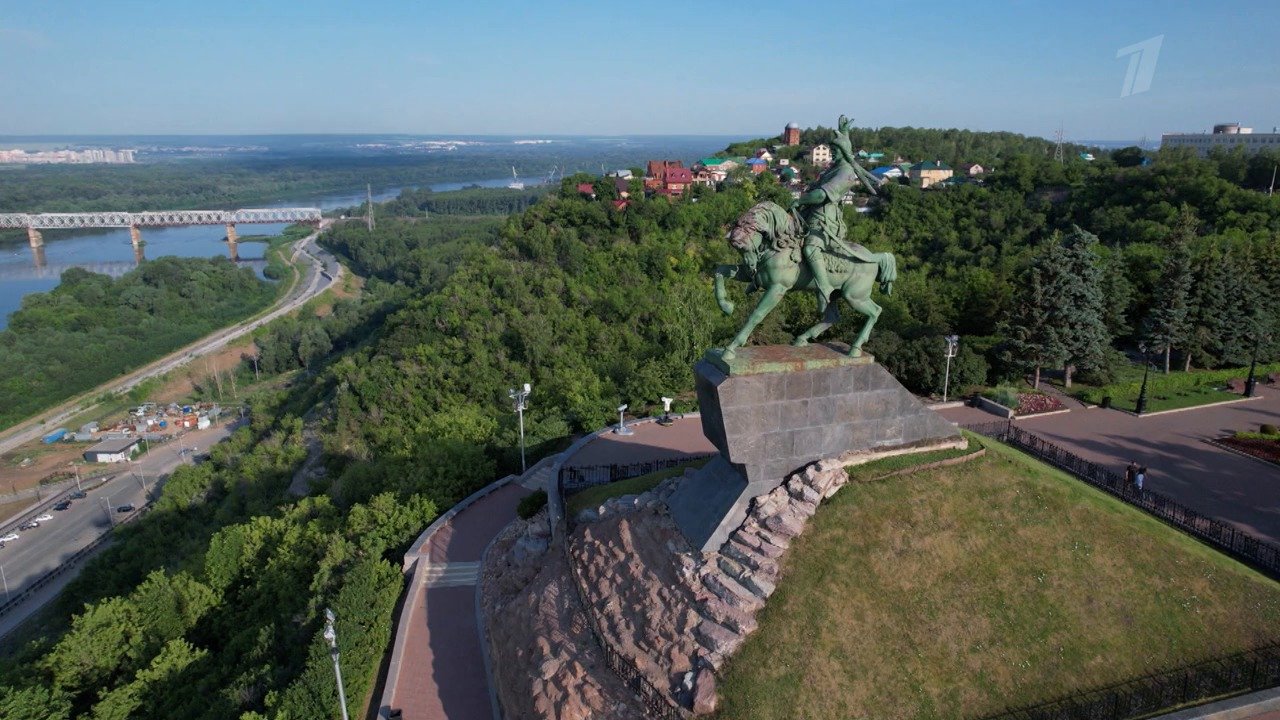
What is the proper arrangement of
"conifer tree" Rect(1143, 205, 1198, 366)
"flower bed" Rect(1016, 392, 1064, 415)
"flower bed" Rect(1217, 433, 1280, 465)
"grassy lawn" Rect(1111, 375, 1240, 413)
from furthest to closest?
"conifer tree" Rect(1143, 205, 1198, 366), "grassy lawn" Rect(1111, 375, 1240, 413), "flower bed" Rect(1016, 392, 1064, 415), "flower bed" Rect(1217, 433, 1280, 465)

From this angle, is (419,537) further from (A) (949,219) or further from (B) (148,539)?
(A) (949,219)

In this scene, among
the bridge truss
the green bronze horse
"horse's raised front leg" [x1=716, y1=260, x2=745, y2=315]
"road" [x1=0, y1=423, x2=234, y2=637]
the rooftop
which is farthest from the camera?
the bridge truss

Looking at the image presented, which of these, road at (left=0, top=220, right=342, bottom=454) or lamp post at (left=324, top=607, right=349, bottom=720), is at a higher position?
lamp post at (left=324, top=607, right=349, bottom=720)

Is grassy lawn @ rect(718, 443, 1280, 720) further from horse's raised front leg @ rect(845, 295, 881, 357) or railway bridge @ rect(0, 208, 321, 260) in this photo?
railway bridge @ rect(0, 208, 321, 260)

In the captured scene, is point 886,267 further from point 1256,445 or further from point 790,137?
point 790,137

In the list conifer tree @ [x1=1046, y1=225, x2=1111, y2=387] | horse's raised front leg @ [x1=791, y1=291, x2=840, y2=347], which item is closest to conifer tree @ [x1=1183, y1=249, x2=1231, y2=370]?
conifer tree @ [x1=1046, y1=225, x2=1111, y2=387]

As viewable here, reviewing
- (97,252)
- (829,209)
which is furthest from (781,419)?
(97,252)
